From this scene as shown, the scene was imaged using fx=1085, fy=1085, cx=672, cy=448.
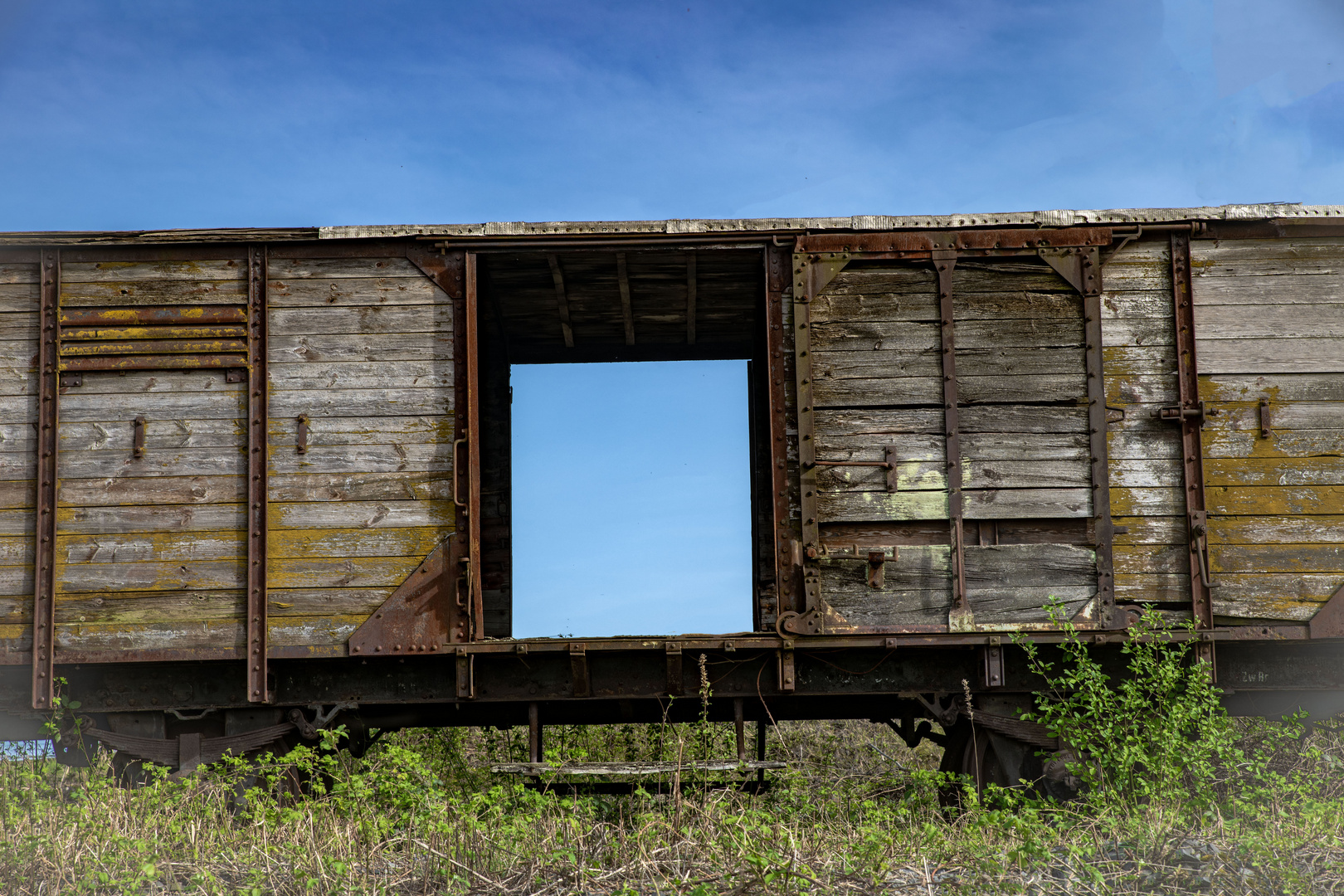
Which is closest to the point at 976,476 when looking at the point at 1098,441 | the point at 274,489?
the point at 1098,441

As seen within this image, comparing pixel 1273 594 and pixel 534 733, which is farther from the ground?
pixel 1273 594

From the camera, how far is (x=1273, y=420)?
23.8 ft

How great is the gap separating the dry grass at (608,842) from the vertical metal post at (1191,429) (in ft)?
4.25

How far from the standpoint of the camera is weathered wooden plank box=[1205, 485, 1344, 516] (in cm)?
718

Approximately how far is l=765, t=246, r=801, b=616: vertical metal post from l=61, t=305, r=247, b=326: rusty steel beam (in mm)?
3574

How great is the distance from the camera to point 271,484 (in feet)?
23.7

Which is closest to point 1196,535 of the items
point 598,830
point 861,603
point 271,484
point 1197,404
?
point 1197,404

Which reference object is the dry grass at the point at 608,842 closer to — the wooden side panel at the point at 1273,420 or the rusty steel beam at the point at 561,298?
the wooden side panel at the point at 1273,420

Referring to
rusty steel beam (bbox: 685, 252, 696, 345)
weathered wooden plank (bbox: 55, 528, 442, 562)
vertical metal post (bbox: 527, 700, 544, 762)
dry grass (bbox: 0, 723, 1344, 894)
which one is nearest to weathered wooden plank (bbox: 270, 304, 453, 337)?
weathered wooden plank (bbox: 55, 528, 442, 562)

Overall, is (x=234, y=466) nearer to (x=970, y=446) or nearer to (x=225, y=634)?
(x=225, y=634)

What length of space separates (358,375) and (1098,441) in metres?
4.97

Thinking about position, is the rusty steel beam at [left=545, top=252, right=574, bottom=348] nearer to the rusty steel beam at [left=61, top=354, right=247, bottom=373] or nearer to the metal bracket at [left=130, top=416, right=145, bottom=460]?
the rusty steel beam at [left=61, top=354, right=247, bottom=373]

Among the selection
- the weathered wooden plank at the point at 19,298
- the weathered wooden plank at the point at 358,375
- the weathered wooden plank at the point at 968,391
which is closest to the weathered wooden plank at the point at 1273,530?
the weathered wooden plank at the point at 968,391

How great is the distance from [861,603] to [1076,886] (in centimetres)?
251
